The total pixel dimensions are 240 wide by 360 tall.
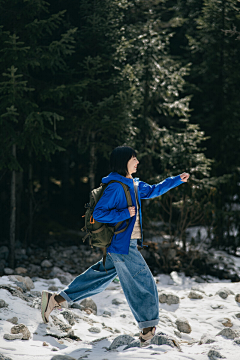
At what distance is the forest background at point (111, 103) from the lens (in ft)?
25.8

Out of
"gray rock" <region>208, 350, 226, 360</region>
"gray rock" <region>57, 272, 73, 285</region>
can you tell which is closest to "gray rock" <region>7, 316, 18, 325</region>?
"gray rock" <region>208, 350, 226, 360</region>

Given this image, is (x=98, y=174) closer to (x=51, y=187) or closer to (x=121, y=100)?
(x=51, y=187)

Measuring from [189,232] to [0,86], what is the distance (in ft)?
25.2

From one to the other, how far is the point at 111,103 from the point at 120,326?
533 centimetres

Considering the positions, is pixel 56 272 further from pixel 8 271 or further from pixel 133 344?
pixel 133 344

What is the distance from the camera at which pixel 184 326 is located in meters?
5.07

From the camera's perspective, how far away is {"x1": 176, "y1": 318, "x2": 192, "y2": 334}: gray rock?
16.6ft

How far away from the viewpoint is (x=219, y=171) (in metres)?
11.0

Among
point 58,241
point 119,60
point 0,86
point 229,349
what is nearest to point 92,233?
point 229,349

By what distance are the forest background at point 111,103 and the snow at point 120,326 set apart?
6.74ft

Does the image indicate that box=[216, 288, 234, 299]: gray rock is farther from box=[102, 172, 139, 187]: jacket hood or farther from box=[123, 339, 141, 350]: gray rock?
box=[102, 172, 139, 187]: jacket hood

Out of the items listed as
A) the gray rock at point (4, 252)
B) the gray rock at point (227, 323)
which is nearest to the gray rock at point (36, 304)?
the gray rock at point (227, 323)

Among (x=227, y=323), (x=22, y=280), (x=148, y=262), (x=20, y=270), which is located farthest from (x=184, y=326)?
(x=20, y=270)

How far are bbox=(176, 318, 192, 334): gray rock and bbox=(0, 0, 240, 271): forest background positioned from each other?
3140mm
